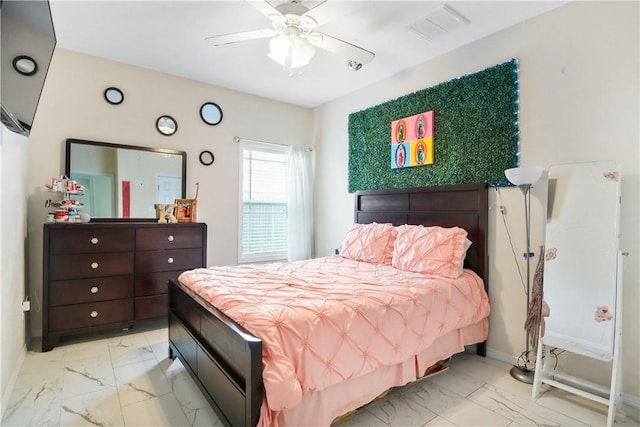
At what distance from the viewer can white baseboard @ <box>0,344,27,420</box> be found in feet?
6.16

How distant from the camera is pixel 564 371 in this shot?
89.9 inches

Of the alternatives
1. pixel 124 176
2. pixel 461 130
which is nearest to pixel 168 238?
pixel 124 176

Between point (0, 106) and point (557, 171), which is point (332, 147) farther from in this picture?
point (0, 106)

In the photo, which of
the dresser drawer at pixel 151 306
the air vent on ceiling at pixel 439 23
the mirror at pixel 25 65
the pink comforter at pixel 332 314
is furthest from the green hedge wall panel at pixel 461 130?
the mirror at pixel 25 65

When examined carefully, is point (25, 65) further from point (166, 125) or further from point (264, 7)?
point (166, 125)

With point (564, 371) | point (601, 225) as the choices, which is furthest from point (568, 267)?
point (564, 371)

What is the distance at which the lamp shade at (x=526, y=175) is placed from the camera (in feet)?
7.23

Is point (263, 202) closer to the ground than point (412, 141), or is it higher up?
closer to the ground

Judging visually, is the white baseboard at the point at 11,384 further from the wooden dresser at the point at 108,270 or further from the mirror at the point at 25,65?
the mirror at the point at 25,65

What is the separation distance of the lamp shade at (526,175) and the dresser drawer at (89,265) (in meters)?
3.23

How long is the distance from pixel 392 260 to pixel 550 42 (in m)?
2.04

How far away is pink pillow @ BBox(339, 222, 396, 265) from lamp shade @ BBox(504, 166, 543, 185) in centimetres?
116

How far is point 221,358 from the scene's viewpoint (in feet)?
5.73

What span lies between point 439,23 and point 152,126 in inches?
115
